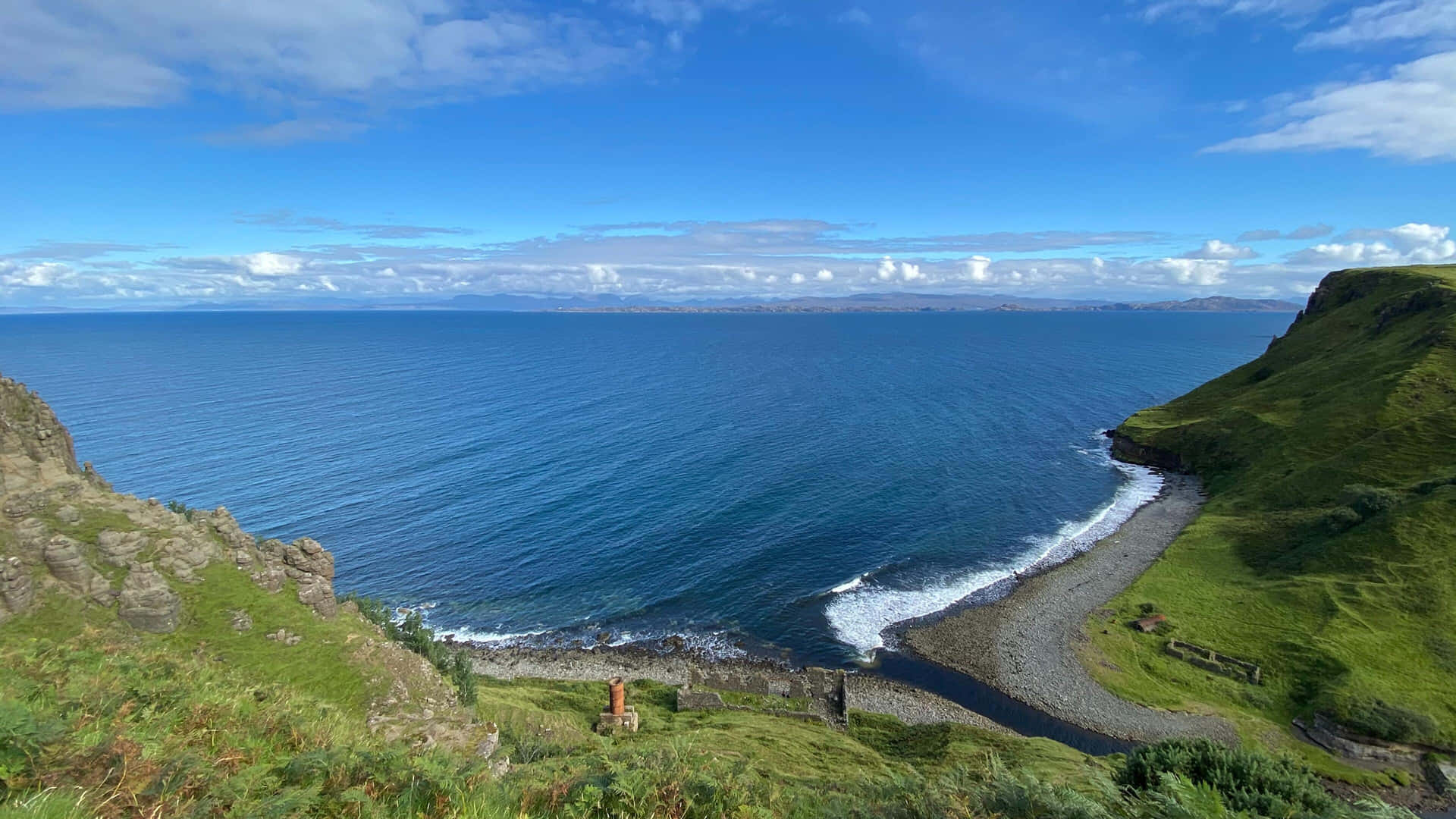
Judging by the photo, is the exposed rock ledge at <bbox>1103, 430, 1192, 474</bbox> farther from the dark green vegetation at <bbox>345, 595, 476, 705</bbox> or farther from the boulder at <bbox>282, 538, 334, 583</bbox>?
the boulder at <bbox>282, 538, 334, 583</bbox>

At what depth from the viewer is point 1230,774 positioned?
864 inches

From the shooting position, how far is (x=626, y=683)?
1890 inches

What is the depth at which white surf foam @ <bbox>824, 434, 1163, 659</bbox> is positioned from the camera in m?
56.4

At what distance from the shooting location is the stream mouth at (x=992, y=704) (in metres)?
42.7

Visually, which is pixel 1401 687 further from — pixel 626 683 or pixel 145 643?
pixel 145 643

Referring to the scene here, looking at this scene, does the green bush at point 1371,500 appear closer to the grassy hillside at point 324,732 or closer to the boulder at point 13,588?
the grassy hillside at point 324,732

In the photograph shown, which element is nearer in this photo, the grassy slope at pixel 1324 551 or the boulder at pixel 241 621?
the boulder at pixel 241 621

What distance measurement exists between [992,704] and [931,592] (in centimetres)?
1553

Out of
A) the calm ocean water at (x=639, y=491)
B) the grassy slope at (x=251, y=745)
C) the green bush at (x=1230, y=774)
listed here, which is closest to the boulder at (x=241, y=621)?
the grassy slope at (x=251, y=745)

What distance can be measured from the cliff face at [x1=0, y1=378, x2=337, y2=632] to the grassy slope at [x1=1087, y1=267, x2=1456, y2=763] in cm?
5855

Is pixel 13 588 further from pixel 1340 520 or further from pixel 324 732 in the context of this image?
pixel 1340 520

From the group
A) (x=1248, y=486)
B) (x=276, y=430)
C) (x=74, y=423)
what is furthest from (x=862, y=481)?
(x=74, y=423)

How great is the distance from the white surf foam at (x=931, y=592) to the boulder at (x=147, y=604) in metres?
46.0

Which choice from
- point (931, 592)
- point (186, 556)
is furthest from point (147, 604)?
point (931, 592)
